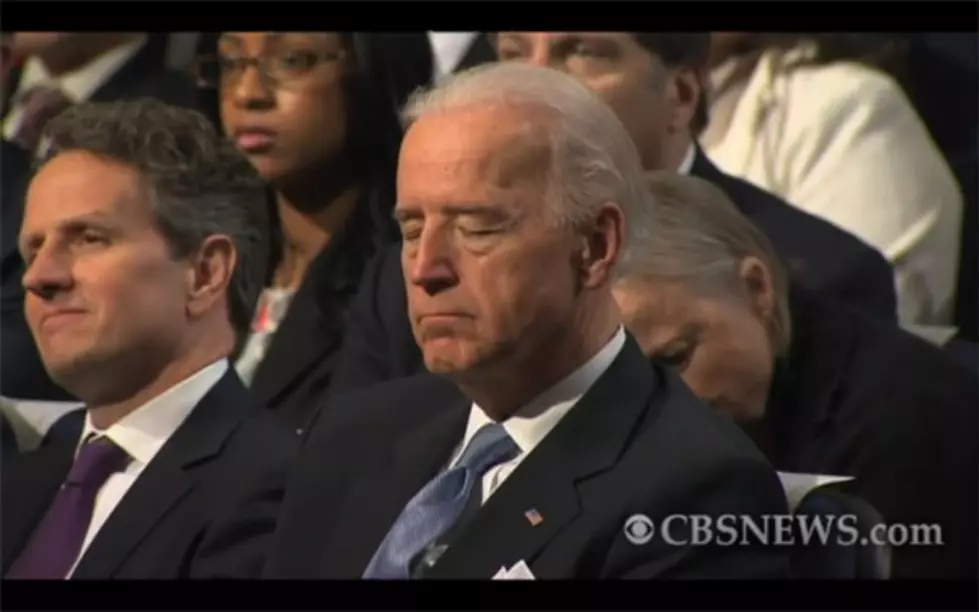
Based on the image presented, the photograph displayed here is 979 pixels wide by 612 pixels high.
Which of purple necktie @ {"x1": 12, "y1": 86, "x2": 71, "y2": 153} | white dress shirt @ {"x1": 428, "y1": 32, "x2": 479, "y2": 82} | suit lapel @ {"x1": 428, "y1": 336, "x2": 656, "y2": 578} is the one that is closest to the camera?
suit lapel @ {"x1": 428, "y1": 336, "x2": 656, "y2": 578}

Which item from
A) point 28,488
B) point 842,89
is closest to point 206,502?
point 28,488

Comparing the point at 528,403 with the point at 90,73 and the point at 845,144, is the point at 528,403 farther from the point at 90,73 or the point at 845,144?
the point at 90,73

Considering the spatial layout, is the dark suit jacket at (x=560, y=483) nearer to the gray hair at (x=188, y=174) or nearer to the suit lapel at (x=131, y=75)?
the gray hair at (x=188, y=174)

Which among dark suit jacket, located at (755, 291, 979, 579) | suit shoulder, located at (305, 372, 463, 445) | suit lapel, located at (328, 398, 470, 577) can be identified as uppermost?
suit shoulder, located at (305, 372, 463, 445)

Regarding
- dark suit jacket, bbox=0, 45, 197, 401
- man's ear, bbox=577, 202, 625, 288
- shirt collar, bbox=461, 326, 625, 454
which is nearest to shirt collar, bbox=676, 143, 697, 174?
man's ear, bbox=577, 202, 625, 288

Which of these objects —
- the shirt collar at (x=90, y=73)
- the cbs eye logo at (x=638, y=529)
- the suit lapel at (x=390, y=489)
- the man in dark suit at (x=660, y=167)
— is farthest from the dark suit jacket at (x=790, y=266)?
the shirt collar at (x=90, y=73)

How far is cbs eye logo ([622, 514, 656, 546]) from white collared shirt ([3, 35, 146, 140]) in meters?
1.22

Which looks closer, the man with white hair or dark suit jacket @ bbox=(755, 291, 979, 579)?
the man with white hair

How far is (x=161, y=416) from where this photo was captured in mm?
3125

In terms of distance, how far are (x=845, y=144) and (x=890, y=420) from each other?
499mm

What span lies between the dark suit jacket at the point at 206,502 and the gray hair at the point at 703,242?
0.73 m

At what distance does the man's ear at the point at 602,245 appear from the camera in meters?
2.95

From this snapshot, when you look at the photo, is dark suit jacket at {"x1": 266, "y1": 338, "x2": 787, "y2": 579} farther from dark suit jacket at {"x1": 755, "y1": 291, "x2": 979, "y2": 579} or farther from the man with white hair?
dark suit jacket at {"x1": 755, "y1": 291, "x2": 979, "y2": 579}

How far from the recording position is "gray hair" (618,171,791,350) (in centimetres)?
309
